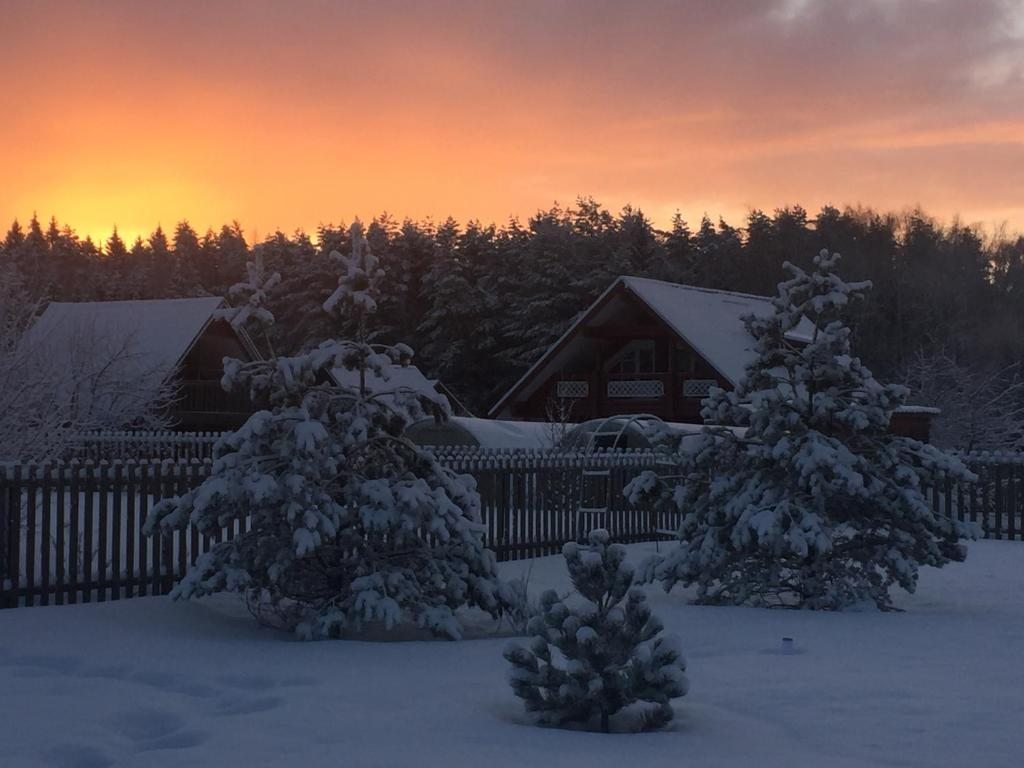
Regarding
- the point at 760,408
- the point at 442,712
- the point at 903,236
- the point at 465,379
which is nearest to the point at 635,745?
the point at 442,712

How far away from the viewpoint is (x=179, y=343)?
40344mm

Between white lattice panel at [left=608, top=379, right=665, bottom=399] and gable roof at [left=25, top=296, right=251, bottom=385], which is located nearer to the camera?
gable roof at [left=25, top=296, right=251, bottom=385]

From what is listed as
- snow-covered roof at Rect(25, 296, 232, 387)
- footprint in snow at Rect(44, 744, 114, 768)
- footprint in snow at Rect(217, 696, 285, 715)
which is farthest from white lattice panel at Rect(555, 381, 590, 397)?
footprint in snow at Rect(44, 744, 114, 768)

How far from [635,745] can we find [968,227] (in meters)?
83.8

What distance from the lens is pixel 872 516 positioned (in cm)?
1203

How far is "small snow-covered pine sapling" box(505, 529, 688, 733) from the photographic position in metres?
6.56

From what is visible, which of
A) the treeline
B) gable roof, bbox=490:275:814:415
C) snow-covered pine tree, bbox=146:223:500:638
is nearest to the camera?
snow-covered pine tree, bbox=146:223:500:638

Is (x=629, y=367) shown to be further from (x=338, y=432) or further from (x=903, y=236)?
(x=903, y=236)

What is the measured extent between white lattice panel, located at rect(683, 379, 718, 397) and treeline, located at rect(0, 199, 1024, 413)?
18176mm

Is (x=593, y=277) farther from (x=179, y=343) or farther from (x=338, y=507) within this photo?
(x=338, y=507)

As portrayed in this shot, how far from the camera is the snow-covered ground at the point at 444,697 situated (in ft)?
20.0

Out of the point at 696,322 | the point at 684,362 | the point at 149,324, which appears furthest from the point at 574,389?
the point at 149,324

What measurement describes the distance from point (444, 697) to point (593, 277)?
2184 inches

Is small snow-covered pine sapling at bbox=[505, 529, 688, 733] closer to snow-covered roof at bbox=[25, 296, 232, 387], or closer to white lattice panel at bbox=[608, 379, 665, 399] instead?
snow-covered roof at bbox=[25, 296, 232, 387]
